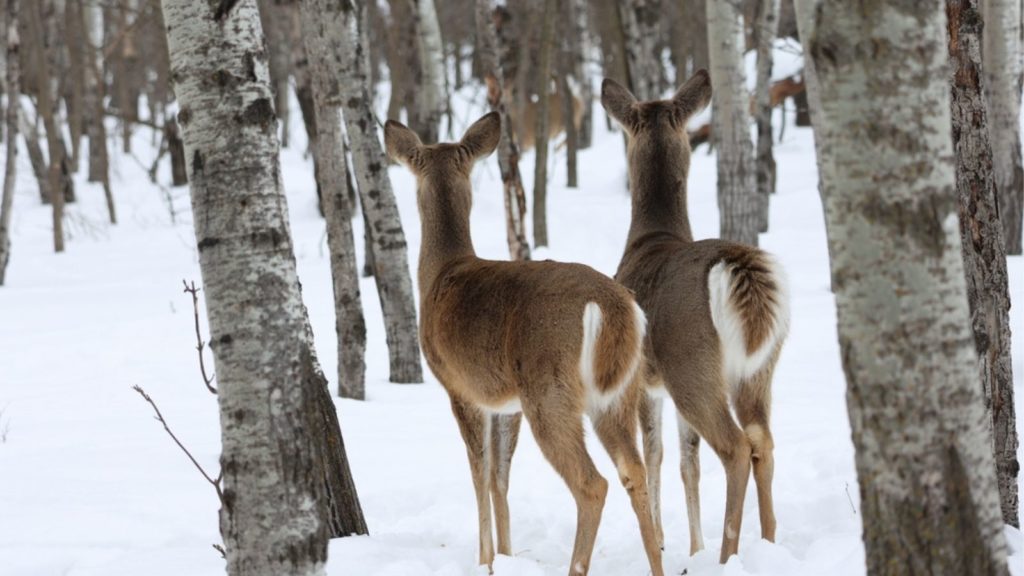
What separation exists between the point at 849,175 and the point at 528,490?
3.94 meters

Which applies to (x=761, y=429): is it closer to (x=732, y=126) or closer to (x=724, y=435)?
(x=724, y=435)

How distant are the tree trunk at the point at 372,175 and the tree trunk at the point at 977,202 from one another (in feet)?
15.7

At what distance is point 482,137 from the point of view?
18.7 feet

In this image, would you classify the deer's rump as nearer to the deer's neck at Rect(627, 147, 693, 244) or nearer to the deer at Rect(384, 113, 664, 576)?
the deer at Rect(384, 113, 664, 576)

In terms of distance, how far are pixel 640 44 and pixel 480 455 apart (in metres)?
11.3

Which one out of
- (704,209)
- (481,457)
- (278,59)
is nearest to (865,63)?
(481,457)

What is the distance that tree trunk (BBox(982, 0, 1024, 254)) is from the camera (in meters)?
10.4

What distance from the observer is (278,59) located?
2769cm

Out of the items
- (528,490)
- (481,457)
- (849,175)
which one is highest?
Answer: (849,175)

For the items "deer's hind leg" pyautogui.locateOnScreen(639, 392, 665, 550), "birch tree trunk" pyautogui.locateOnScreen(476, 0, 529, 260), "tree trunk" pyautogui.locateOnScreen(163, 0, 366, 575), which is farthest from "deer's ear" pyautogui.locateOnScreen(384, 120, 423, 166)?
"birch tree trunk" pyautogui.locateOnScreen(476, 0, 529, 260)

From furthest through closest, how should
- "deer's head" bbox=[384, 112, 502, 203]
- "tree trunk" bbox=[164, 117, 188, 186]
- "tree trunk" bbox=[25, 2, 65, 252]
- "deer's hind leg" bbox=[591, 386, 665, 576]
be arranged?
1. "tree trunk" bbox=[164, 117, 188, 186]
2. "tree trunk" bbox=[25, 2, 65, 252]
3. "deer's head" bbox=[384, 112, 502, 203]
4. "deer's hind leg" bbox=[591, 386, 665, 576]

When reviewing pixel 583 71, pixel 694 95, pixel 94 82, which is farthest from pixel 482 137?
pixel 583 71

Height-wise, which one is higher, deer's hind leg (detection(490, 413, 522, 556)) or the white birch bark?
the white birch bark

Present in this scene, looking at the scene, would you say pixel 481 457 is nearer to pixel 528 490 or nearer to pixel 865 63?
pixel 528 490
